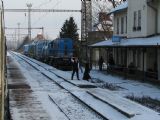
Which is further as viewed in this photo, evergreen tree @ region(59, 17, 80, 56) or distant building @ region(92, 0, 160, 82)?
evergreen tree @ region(59, 17, 80, 56)

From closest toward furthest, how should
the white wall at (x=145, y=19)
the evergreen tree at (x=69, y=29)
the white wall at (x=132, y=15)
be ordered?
the white wall at (x=145, y=19) < the white wall at (x=132, y=15) < the evergreen tree at (x=69, y=29)

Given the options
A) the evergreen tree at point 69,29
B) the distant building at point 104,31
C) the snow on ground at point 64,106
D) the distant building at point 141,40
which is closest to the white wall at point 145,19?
the distant building at point 141,40

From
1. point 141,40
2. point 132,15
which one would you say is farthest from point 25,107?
point 132,15

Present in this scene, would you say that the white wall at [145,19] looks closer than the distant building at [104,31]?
Yes

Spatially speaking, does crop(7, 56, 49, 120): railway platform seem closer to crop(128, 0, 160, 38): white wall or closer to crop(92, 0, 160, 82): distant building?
crop(92, 0, 160, 82): distant building

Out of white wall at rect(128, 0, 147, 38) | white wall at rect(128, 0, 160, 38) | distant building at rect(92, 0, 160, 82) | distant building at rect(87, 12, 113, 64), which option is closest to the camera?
distant building at rect(92, 0, 160, 82)

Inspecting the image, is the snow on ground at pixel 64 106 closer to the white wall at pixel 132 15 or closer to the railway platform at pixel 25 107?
the railway platform at pixel 25 107

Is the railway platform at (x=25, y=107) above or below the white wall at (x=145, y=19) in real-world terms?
below

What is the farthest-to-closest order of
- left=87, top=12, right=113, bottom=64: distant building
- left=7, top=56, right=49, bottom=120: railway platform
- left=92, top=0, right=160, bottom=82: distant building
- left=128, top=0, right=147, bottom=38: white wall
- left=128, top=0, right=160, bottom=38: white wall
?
left=87, top=12, right=113, bottom=64: distant building → left=128, top=0, right=147, bottom=38: white wall → left=128, top=0, right=160, bottom=38: white wall → left=92, top=0, right=160, bottom=82: distant building → left=7, top=56, right=49, bottom=120: railway platform

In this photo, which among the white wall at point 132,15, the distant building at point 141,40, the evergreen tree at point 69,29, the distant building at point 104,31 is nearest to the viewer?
the distant building at point 141,40

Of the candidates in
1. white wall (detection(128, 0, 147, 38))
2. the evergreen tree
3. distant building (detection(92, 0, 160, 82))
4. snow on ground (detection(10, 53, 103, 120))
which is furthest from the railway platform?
the evergreen tree

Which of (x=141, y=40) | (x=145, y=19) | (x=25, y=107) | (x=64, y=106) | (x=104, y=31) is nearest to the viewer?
(x=25, y=107)

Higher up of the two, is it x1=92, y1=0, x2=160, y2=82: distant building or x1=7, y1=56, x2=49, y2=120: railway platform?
x1=92, y1=0, x2=160, y2=82: distant building

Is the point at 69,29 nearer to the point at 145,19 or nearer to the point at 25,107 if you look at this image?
the point at 145,19
